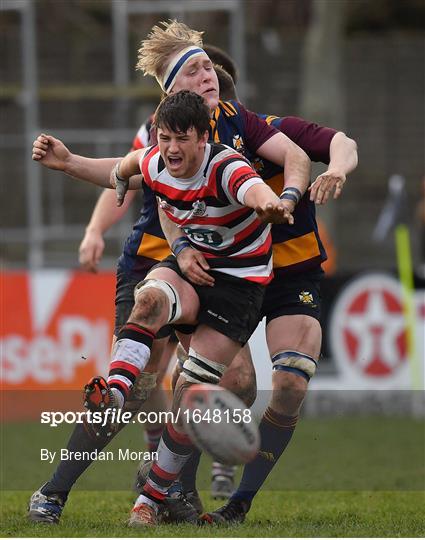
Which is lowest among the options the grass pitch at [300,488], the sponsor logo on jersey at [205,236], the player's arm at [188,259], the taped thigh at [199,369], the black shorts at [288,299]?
the grass pitch at [300,488]

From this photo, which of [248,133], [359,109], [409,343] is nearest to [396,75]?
[359,109]

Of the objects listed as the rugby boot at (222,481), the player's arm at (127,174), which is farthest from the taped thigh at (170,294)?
the rugby boot at (222,481)

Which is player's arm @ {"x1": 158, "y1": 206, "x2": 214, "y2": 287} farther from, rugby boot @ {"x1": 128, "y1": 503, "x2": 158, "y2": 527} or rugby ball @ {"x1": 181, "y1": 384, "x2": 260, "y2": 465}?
rugby boot @ {"x1": 128, "y1": 503, "x2": 158, "y2": 527}

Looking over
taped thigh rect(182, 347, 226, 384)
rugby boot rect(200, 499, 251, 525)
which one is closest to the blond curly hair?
taped thigh rect(182, 347, 226, 384)

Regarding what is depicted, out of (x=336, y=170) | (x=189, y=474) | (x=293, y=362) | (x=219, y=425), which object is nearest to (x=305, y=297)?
(x=293, y=362)

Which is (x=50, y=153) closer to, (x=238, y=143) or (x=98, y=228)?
(x=238, y=143)

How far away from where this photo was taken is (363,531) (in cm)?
589

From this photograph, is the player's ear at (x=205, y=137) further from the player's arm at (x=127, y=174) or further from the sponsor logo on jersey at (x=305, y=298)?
the sponsor logo on jersey at (x=305, y=298)

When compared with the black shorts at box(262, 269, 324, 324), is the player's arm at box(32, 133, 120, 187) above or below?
above

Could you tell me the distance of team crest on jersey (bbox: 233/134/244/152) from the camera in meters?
6.12

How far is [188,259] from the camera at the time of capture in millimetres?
5863

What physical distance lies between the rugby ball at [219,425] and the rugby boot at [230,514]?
2.44 feet

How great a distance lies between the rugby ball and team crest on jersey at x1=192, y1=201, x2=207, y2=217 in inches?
30.9

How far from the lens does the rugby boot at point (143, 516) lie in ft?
19.5
